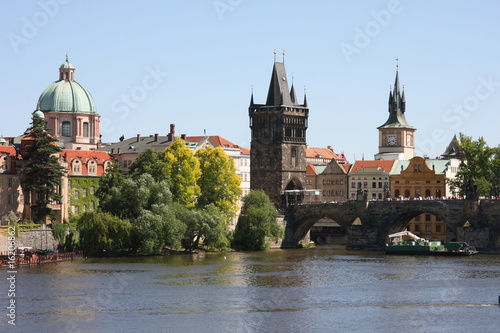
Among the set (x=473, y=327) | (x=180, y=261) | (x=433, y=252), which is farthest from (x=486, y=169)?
(x=473, y=327)

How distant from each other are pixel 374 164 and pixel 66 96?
52.6 m

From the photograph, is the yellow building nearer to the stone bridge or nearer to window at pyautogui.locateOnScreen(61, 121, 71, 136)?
the stone bridge

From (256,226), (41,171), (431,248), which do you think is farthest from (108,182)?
(431,248)

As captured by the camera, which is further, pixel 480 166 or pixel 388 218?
pixel 480 166

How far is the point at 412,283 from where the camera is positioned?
3804 inches

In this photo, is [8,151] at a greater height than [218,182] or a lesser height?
greater

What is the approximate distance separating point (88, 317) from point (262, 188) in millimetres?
86514

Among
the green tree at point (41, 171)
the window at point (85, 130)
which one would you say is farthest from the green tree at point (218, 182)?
the window at point (85, 130)

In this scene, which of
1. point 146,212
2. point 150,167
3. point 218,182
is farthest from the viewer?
point 218,182

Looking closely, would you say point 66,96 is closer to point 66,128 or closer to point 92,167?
point 66,128

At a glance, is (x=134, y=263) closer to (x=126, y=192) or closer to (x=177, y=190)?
(x=126, y=192)

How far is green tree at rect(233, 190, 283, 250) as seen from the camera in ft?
457

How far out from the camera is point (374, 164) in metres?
191

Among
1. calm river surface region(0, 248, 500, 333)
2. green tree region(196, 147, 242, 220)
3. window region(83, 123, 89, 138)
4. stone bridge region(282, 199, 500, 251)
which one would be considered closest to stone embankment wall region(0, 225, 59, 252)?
calm river surface region(0, 248, 500, 333)
